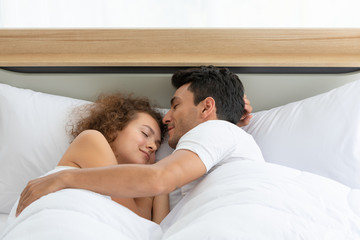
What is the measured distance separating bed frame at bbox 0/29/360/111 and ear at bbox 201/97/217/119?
25 cm

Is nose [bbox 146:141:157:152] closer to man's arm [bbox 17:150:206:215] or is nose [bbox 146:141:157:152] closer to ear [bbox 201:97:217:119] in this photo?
ear [bbox 201:97:217:119]

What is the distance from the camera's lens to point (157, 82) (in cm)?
164

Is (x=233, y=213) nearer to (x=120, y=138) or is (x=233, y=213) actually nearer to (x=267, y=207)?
(x=267, y=207)

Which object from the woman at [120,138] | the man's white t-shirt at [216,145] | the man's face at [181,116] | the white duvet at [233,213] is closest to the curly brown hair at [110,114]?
the woman at [120,138]

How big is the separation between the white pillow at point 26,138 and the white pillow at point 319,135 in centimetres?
73

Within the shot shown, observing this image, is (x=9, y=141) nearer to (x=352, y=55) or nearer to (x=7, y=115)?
(x=7, y=115)

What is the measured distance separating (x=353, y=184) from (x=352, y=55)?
66cm

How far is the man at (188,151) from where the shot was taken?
1.00m

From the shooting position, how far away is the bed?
0.86m

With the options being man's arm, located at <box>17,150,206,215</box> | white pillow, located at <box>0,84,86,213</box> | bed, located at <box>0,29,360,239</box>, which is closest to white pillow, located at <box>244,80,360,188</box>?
bed, located at <box>0,29,360,239</box>
